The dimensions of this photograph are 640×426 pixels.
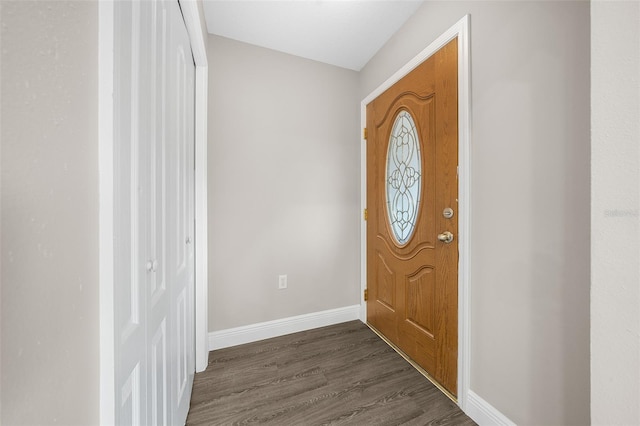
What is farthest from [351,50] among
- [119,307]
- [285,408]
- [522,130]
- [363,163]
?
[285,408]

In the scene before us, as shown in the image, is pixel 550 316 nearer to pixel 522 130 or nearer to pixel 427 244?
pixel 427 244

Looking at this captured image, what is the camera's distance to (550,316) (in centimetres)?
105

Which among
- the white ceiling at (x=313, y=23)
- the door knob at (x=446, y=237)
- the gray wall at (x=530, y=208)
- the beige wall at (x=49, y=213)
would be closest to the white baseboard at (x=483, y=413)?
the gray wall at (x=530, y=208)

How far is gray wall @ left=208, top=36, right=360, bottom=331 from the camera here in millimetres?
2014

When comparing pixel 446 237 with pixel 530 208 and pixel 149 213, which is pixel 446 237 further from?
pixel 149 213

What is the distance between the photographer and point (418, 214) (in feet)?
5.66

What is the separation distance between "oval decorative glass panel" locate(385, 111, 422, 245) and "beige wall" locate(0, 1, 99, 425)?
1.69 m

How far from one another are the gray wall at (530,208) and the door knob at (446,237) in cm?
14

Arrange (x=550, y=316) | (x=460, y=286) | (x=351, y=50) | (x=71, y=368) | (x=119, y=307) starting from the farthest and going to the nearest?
(x=351, y=50), (x=460, y=286), (x=550, y=316), (x=119, y=307), (x=71, y=368)

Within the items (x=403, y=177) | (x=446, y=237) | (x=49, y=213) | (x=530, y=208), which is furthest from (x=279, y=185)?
(x=49, y=213)

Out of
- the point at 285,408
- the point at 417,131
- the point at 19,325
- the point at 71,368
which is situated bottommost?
the point at 285,408

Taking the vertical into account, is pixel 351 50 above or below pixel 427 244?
above

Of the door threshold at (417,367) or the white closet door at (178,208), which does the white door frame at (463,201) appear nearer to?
the door threshold at (417,367)

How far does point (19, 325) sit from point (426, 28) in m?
2.17
